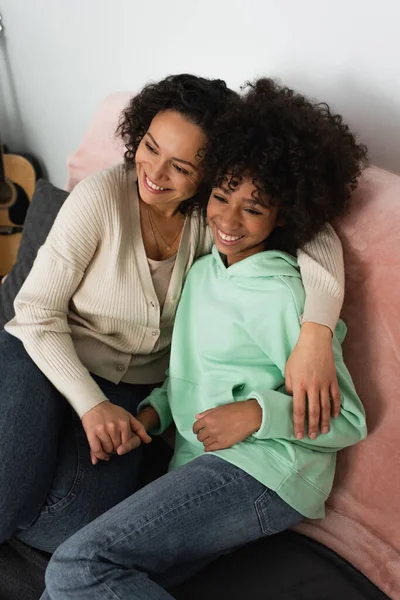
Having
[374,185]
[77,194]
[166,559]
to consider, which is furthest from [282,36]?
[166,559]

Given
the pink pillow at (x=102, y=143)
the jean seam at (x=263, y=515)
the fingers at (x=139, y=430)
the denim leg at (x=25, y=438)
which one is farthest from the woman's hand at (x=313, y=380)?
the pink pillow at (x=102, y=143)

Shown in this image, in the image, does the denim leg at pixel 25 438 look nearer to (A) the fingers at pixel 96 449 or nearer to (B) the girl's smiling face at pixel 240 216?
(A) the fingers at pixel 96 449

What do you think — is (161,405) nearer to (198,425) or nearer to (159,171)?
(198,425)

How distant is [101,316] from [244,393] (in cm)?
35

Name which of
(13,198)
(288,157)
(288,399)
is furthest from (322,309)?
(13,198)

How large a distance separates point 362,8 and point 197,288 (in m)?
0.65

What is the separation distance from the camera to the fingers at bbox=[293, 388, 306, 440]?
104cm

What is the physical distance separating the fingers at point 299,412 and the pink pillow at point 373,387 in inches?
6.8

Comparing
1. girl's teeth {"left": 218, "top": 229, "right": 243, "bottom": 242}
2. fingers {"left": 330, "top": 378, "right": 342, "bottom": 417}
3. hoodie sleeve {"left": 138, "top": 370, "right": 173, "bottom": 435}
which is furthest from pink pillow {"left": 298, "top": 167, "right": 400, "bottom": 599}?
hoodie sleeve {"left": 138, "top": 370, "right": 173, "bottom": 435}

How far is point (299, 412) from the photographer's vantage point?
3.40 feet

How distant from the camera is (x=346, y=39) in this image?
1.25 meters

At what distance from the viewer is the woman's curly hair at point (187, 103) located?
1121mm

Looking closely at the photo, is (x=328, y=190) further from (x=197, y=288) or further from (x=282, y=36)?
(x=282, y=36)

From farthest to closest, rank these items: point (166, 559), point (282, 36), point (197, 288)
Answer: point (282, 36) → point (197, 288) → point (166, 559)
